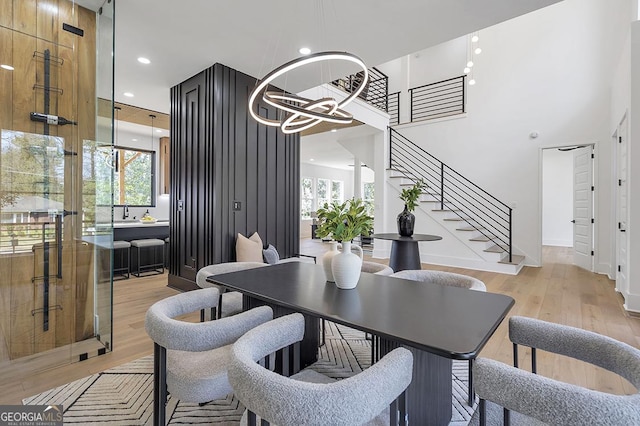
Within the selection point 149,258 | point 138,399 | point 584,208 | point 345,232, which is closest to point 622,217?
point 584,208

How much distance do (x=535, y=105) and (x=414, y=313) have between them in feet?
22.3

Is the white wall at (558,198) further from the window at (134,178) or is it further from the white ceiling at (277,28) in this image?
the window at (134,178)

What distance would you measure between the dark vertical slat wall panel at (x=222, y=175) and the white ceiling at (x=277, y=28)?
0.44m

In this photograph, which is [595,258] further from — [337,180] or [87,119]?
[337,180]

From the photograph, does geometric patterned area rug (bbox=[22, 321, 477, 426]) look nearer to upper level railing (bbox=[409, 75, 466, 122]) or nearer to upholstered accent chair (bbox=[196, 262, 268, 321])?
upholstered accent chair (bbox=[196, 262, 268, 321])

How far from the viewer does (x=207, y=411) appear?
1.76 metres

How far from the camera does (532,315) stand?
3379 millimetres

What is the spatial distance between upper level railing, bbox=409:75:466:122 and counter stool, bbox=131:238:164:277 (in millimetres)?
6752

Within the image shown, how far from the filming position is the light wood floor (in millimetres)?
2143

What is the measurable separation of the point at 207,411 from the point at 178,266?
2964 mm

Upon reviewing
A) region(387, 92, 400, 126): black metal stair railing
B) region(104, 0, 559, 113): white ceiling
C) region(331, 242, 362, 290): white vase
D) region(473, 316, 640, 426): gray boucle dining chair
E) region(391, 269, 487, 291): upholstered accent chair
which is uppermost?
region(387, 92, 400, 126): black metal stair railing

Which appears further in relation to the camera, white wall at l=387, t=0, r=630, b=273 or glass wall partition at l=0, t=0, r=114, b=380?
white wall at l=387, t=0, r=630, b=273

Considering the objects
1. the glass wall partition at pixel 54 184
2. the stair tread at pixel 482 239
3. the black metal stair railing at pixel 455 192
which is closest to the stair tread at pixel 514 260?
the black metal stair railing at pixel 455 192

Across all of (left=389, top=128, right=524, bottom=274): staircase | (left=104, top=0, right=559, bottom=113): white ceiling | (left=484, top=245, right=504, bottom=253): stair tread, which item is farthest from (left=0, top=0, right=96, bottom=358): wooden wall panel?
(left=484, top=245, right=504, bottom=253): stair tread
